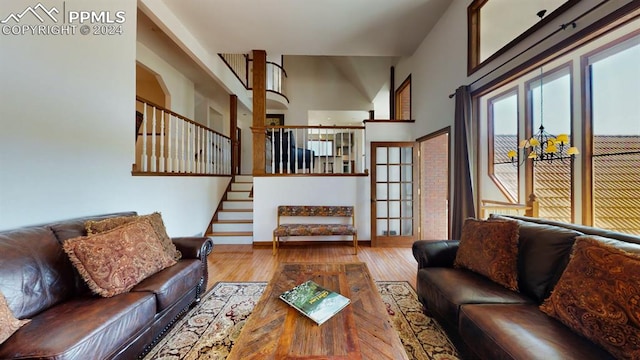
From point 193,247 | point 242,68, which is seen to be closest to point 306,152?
point 193,247

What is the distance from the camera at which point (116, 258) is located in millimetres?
1657

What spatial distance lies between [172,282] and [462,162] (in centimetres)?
310

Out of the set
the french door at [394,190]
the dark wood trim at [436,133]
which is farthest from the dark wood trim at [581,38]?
the french door at [394,190]

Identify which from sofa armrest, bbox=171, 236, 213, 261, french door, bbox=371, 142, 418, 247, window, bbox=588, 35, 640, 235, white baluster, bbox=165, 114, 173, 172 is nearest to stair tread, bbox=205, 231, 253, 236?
white baluster, bbox=165, 114, 173, 172

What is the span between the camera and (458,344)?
5.40 ft

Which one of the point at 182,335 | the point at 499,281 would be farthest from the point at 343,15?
the point at 182,335

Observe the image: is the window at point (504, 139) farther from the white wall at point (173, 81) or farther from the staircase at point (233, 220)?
the white wall at point (173, 81)

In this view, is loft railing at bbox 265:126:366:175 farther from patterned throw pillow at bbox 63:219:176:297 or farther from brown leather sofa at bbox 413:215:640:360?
brown leather sofa at bbox 413:215:640:360

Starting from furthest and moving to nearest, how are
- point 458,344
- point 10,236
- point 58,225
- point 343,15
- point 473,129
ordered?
point 343,15, point 473,129, point 58,225, point 458,344, point 10,236

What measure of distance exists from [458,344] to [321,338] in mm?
1118

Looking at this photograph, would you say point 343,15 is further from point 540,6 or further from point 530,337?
point 530,337

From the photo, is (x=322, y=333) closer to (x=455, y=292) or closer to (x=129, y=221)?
(x=455, y=292)

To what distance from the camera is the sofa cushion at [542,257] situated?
1.50m

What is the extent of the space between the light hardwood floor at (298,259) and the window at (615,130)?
7.44 feet
